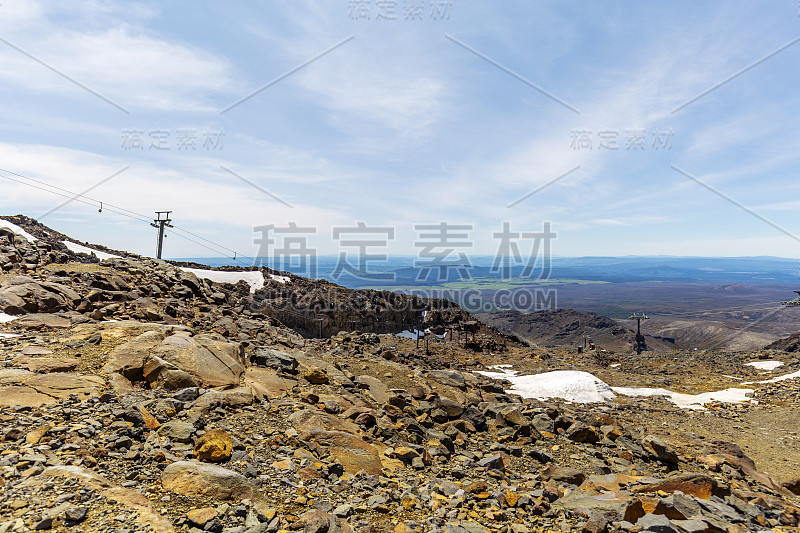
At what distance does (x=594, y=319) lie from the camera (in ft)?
357

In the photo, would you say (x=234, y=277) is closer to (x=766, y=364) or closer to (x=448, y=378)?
(x=448, y=378)

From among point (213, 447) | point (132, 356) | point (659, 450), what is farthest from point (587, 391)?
point (132, 356)

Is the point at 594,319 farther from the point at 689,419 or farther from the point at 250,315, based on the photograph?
the point at 250,315

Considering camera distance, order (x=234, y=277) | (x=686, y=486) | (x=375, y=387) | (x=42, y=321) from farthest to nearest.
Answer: (x=234, y=277), (x=375, y=387), (x=42, y=321), (x=686, y=486)

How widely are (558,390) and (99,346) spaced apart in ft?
61.1

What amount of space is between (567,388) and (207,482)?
713 inches

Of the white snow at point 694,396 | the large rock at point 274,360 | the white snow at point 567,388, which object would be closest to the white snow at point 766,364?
the white snow at point 694,396

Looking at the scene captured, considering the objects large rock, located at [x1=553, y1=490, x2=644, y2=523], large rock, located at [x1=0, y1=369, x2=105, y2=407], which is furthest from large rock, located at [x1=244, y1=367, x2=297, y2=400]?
large rock, located at [x1=553, y1=490, x2=644, y2=523]

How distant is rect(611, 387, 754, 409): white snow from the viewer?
732 inches

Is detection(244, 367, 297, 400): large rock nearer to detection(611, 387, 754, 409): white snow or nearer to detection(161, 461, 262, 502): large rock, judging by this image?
detection(161, 461, 262, 502): large rock

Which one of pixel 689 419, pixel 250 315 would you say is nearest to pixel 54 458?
pixel 250 315

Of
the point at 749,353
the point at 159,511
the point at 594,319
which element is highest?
the point at 159,511

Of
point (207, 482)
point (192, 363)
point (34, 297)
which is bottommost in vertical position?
point (207, 482)

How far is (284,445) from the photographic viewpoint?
6.44m
